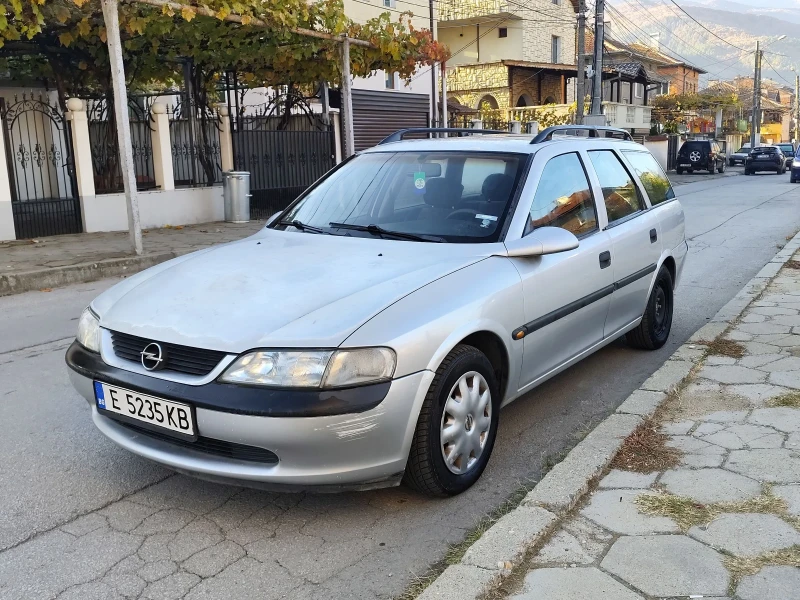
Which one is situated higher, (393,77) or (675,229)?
(393,77)

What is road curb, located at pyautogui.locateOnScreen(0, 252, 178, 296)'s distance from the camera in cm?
900

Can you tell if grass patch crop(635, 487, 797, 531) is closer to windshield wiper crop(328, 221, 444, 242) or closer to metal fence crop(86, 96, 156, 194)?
windshield wiper crop(328, 221, 444, 242)

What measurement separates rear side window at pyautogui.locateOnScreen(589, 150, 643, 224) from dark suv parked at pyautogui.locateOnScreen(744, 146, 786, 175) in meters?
36.1

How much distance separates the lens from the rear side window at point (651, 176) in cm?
571

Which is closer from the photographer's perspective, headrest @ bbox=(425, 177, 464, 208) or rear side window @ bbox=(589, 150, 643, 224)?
headrest @ bbox=(425, 177, 464, 208)

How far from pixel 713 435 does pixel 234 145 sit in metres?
13.5

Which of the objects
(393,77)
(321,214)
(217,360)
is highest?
(393,77)

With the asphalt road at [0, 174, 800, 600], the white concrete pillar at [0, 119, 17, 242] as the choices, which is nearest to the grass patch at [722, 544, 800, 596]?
the asphalt road at [0, 174, 800, 600]

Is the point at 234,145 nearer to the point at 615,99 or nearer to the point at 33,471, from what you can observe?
the point at 33,471

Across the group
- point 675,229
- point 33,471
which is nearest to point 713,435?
point 675,229

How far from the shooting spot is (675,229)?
19.6 ft

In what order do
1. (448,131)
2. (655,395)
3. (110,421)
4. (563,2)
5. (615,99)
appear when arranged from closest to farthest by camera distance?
(110,421) < (655,395) < (448,131) < (563,2) < (615,99)

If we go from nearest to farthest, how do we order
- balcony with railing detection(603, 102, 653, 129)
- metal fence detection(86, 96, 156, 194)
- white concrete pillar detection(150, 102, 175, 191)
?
metal fence detection(86, 96, 156, 194) → white concrete pillar detection(150, 102, 175, 191) → balcony with railing detection(603, 102, 653, 129)

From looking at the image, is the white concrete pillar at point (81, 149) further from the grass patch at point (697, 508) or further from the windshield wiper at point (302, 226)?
the grass patch at point (697, 508)
